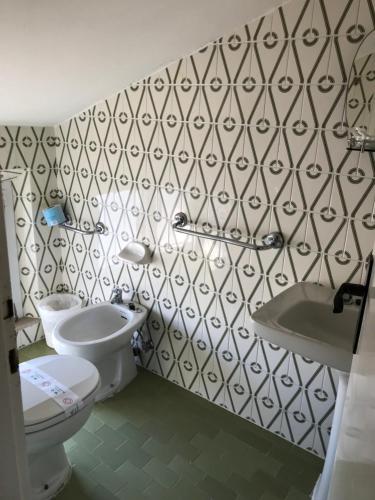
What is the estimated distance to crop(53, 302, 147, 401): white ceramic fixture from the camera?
223 cm

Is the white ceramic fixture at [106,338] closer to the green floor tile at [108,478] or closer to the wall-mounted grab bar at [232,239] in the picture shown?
the green floor tile at [108,478]

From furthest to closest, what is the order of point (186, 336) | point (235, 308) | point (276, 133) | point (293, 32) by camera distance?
1. point (186, 336)
2. point (235, 308)
3. point (276, 133)
4. point (293, 32)

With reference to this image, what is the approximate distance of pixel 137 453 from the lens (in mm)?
2092

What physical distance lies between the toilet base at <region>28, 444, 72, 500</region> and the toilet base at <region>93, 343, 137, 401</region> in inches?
21.5

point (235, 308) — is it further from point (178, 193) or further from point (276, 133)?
point (276, 133)

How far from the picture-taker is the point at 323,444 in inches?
81.4

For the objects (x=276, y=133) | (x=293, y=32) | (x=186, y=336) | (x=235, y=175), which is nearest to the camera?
(x=293, y=32)

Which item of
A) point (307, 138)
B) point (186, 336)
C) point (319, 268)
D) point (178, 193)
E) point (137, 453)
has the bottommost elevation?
point (137, 453)

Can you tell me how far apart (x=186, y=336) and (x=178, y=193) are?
0.83 metres

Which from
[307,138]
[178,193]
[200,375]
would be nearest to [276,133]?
[307,138]

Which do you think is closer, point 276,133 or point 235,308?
point 276,133

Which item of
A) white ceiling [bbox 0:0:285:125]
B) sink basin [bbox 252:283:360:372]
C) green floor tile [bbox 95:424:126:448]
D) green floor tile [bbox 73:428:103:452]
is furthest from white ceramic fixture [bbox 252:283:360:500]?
white ceiling [bbox 0:0:285:125]

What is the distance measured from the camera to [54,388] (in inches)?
71.9

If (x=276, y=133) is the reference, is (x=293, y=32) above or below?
above
